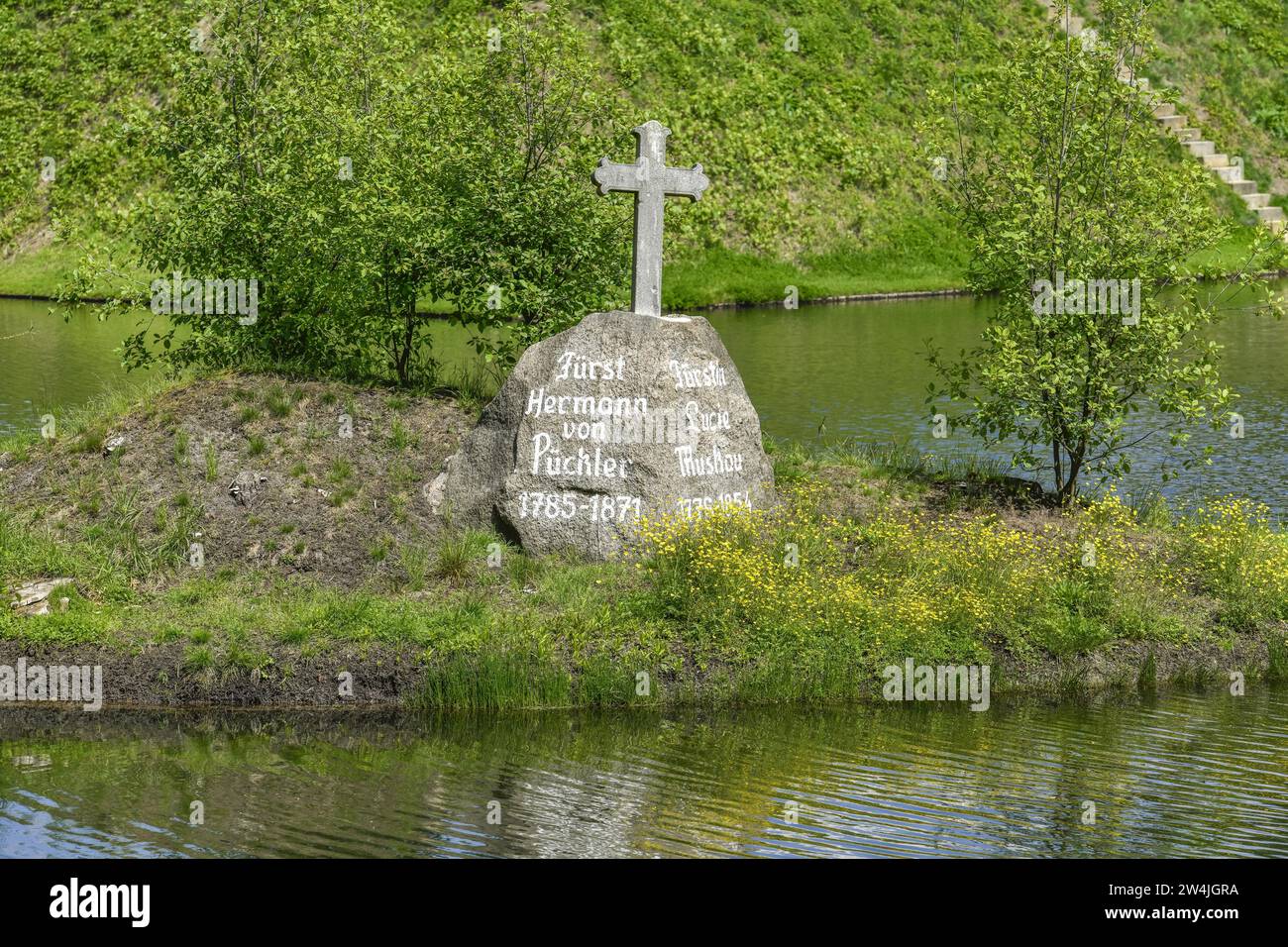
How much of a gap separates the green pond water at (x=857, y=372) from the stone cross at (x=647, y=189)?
7.19m

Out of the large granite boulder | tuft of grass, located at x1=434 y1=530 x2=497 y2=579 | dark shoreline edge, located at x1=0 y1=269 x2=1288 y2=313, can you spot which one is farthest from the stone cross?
dark shoreline edge, located at x1=0 y1=269 x2=1288 y2=313

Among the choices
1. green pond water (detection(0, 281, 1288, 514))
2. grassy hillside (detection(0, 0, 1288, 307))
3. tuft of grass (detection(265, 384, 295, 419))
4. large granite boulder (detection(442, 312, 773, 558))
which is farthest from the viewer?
grassy hillside (detection(0, 0, 1288, 307))

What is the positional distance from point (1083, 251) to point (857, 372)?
1272cm

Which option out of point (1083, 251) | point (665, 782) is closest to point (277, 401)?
point (665, 782)

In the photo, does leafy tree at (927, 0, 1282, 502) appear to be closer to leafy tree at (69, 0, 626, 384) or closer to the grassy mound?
the grassy mound

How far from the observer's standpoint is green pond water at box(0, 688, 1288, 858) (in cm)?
1152

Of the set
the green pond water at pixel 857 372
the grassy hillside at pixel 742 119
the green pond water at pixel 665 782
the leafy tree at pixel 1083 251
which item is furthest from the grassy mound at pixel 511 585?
the grassy hillside at pixel 742 119

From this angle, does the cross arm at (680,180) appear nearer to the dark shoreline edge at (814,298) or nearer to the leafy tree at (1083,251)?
the leafy tree at (1083,251)

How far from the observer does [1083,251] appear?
19.3 metres

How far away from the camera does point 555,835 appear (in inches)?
459

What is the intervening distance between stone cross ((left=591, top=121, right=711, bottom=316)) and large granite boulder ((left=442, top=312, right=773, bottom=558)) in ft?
1.43

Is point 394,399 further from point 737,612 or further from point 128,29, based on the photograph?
point 128,29

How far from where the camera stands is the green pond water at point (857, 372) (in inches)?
946

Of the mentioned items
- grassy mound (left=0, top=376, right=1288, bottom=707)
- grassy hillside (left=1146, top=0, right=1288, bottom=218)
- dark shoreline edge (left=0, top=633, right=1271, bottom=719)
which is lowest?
dark shoreline edge (left=0, top=633, right=1271, bottom=719)
